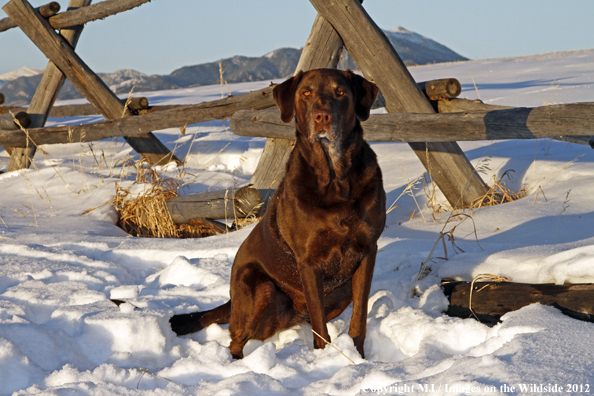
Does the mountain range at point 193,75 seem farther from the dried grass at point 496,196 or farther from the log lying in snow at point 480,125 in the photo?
the log lying in snow at point 480,125

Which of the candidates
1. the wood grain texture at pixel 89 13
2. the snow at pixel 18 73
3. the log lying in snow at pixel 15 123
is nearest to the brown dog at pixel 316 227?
the wood grain texture at pixel 89 13

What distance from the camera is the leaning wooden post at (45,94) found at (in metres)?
5.84

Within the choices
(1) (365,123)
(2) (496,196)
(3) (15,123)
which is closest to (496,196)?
(2) (496,196)

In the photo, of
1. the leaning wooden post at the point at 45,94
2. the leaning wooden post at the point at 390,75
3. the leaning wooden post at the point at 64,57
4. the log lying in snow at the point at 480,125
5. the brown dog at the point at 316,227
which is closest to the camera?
the brown dog at the point at 316,227

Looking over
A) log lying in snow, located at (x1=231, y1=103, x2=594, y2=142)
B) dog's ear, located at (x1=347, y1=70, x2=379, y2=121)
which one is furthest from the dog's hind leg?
log lying in snow, located at (x1=231, y1=103, x2=594, y2=142)

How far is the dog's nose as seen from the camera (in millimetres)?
2068

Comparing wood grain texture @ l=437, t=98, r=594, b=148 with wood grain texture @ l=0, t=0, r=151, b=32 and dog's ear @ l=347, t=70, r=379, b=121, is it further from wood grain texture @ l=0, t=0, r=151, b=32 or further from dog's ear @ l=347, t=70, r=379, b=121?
wood grain texture @ l=0, t=0, r=151, b=32

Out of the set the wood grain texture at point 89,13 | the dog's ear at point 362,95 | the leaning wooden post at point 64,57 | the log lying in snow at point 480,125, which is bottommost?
the log lying in snow at point 480,125

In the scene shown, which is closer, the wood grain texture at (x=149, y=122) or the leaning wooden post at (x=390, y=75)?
the leaning wooden post at (x=390, y=75)

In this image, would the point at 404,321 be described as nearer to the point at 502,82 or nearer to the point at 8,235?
the point at 8,235

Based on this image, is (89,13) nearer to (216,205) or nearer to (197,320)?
(216,205)

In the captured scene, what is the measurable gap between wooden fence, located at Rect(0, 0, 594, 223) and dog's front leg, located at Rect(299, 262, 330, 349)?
1.89 metres

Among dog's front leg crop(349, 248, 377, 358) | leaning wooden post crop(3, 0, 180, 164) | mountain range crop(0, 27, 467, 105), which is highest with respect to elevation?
mountain range crop(0, 27, 467, 105)

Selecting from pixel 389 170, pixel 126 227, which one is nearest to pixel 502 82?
pixel 389 170
